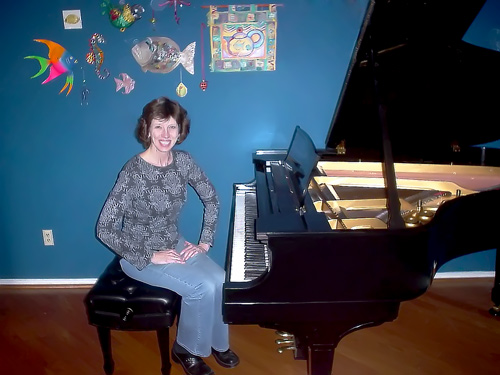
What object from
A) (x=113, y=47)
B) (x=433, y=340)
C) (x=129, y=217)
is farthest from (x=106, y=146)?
(x=433, y=340)

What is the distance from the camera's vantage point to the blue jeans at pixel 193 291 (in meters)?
1.86

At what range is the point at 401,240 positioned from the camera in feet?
4.44

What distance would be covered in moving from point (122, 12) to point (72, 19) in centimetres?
32

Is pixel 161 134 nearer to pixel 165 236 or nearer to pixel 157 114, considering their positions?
pixel 157 114

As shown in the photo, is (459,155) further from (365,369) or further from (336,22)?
(365,369)

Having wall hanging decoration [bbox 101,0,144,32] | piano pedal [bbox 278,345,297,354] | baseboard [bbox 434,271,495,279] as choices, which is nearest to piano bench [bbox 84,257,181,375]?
piano pedal [bbox 278,345,297,354]

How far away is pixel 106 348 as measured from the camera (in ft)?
6.45

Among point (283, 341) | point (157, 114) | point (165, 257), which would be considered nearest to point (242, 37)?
point (157, 114)

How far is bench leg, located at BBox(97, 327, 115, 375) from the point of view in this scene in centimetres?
192

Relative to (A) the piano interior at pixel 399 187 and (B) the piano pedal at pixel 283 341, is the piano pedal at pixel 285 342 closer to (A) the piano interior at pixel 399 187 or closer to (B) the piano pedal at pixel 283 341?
(B) the piano pedal at pixel 283 341

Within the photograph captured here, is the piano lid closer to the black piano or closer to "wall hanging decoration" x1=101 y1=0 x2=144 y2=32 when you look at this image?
the black piano

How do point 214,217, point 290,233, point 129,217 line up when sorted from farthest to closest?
point 214,217 < point 129,217 < point 290,233

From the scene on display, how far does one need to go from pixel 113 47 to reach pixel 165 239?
1280 mm

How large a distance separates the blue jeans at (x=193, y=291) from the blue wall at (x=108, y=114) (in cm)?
88
